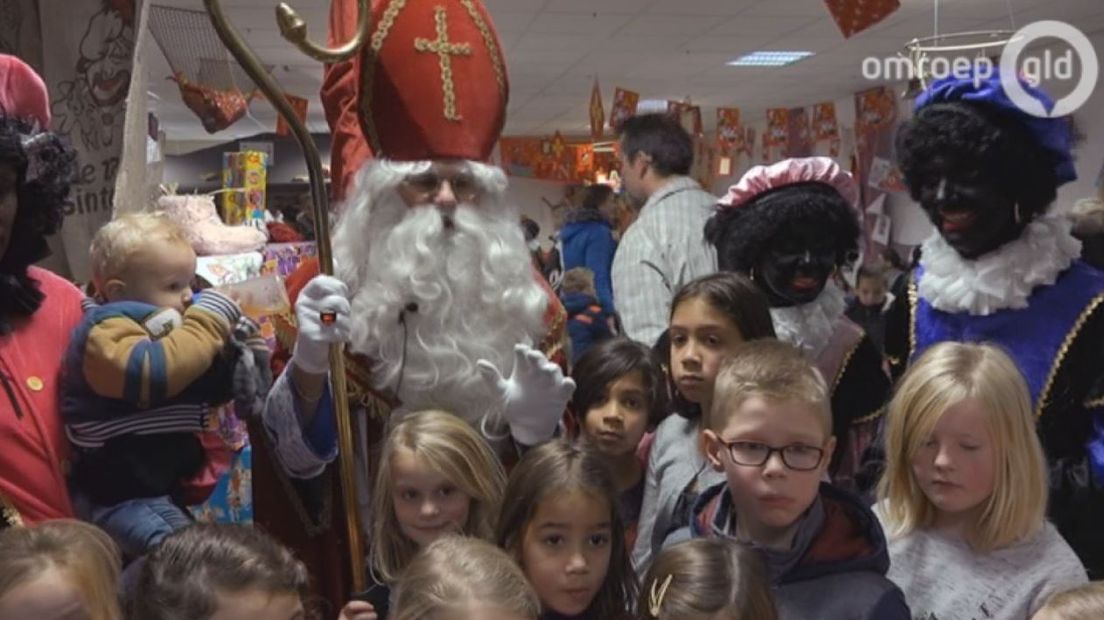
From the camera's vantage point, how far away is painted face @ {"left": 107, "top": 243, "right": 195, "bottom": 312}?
7.33ft

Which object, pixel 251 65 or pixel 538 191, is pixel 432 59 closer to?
pixel 251 65

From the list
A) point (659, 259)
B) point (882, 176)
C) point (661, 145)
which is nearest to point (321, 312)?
point (659, 259)

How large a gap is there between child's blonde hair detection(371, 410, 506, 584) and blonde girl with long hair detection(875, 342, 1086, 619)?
804mm

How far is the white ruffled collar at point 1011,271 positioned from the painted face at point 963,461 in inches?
21.0

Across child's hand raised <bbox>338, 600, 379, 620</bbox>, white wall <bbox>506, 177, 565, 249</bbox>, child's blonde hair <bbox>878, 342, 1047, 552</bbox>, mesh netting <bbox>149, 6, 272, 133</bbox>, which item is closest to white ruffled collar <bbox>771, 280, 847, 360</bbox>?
child's blonde hair <bbox>878, 342, 1047, 552</bbox>

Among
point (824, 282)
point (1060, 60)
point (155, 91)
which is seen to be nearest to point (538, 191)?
point (155, 91)

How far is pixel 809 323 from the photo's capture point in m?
2.70

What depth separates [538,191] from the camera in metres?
20.7

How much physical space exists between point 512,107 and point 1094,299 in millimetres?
11898

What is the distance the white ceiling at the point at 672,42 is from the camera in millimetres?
8148

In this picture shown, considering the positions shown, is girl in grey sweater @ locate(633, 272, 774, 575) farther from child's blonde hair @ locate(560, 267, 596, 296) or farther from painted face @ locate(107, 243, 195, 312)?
child's blonde hair @ locate(560, 267, 596, 296)

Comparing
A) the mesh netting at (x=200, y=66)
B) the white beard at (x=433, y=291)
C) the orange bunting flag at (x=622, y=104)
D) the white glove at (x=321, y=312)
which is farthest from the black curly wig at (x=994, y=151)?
the orange bunting flag at (x=622, y=104)

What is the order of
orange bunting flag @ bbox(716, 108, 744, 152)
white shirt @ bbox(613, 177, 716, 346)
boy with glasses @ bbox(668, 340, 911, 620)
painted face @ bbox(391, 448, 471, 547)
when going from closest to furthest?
1. boy with glasses @ bbox(668, 340, 911, 620)
2. painted face @ bbox(391, 448, 471, 547)
3. white shirt @ bbox(613, 177, 716, 346)
4. orange bunting flag @ bbox(716, 108, 744, 152)

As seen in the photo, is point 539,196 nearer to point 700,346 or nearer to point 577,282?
point 577,282
